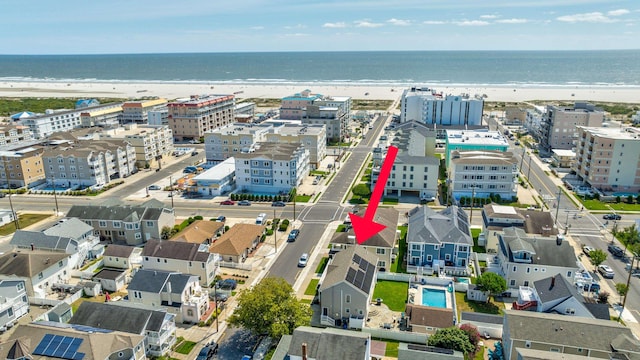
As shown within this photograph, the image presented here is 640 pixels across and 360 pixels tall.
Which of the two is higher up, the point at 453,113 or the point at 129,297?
the point at 453,113

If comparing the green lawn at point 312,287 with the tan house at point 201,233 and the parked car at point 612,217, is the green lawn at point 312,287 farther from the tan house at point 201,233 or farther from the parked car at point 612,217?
the parked car at point 612,217

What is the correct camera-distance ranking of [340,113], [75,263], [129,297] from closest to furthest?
[129,297], [75,263], [340,113]

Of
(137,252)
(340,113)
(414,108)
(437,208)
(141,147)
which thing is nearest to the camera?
(137,252)

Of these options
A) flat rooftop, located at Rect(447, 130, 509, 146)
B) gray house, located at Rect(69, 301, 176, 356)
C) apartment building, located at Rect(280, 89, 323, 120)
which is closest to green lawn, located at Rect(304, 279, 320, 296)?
gray house, located at Rect(69, 301, 176, 356)

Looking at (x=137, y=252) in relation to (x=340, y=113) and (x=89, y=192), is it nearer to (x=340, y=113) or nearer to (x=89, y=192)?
(x=89, y=192)

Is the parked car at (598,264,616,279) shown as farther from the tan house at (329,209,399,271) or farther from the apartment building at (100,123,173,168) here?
the apartment building at (100,123,173,168)

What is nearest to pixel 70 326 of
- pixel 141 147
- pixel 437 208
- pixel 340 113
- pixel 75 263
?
pixel 75 263

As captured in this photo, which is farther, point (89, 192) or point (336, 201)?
point (89, 192)

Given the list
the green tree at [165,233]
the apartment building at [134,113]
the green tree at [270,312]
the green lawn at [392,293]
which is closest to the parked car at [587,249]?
the green lawn at [392,293]
